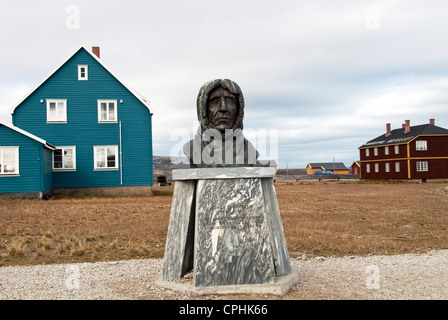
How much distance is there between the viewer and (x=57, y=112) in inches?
940

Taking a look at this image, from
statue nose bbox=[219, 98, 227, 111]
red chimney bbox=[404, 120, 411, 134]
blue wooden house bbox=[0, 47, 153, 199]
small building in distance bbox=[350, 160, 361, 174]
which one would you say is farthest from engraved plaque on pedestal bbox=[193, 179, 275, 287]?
small building in distance bbox=[350, 160, 361, 174]

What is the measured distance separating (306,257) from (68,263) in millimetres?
4720

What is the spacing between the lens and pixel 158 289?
5.71 m

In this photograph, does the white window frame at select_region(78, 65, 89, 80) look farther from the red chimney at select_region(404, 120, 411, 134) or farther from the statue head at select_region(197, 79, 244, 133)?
the red chimney at select_region(404, 120, 411, 134)

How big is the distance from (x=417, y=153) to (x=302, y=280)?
43.2 m

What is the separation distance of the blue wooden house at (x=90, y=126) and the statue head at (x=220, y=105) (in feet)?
62.1

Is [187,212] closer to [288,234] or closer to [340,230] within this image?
[288,234]

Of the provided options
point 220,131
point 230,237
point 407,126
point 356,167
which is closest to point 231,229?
point 230,237

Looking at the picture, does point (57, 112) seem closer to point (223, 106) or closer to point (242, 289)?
point (223, 106)

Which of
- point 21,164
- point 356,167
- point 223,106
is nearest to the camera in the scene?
point 223,106

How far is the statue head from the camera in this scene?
6.08 metres

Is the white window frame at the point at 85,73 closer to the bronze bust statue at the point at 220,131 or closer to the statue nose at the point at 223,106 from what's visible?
the bronze bust statue at the point at 220,131

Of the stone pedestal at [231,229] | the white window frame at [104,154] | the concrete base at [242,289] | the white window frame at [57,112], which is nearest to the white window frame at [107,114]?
the white window frame at [104,154]

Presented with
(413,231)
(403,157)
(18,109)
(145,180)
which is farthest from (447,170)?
(18,109)
